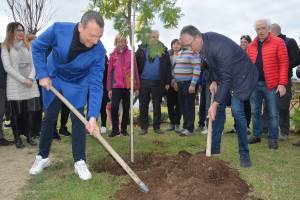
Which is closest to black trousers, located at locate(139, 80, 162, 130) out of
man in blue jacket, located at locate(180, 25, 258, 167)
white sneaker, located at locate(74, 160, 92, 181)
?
man in blue jacket, located at locate(180, 25, 258, 167)

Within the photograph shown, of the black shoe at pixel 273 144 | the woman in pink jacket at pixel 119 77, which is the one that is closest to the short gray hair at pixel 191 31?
the black shoe at pixel 273 144

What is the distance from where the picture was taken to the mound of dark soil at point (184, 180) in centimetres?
458

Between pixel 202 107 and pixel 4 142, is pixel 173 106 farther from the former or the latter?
pixel 4 142

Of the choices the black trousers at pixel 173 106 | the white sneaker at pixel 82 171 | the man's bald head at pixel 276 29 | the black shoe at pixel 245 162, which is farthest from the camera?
the black trousers at pixel 173 106

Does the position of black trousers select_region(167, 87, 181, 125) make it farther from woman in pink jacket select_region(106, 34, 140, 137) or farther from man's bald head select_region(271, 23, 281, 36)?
man's bald head select_region(271, 23, 281, 36)

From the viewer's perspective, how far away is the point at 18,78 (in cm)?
758

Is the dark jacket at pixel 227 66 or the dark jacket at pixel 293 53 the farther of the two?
the dark jacket at pixel 293 53

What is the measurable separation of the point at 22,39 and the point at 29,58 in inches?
13.8

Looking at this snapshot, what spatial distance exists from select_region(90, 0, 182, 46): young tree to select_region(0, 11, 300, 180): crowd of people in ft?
0.74

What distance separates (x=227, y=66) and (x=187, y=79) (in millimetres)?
3143

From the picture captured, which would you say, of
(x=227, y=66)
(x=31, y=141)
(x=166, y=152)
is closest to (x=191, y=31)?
(x=227, y=66)

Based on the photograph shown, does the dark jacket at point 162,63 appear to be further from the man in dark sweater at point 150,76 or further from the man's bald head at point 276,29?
the man's bald head at point 276,29

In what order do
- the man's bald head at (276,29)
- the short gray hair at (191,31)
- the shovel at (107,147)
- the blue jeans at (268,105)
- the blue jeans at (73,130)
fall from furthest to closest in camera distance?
the man's bald head at (276,29)
the blue jeans at (268,105)
the short gray hair at (191,31)
the blue jeans at (73,130)
the shovel at (107,147)

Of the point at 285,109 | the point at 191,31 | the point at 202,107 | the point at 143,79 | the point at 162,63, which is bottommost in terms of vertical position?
the point at 202,107
